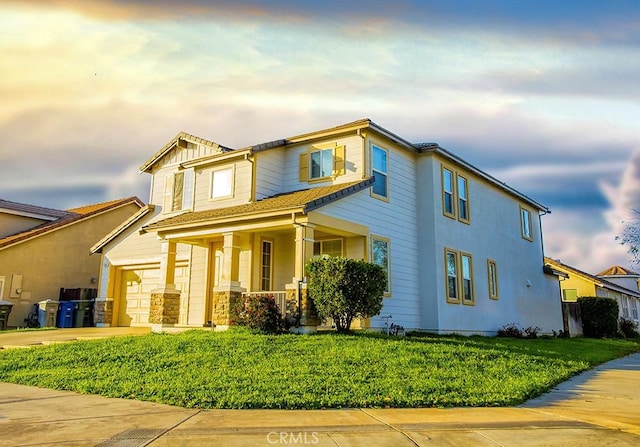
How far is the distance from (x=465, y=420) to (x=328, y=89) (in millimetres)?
5535

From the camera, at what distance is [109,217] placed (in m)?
26.7

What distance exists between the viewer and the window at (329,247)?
16125mm

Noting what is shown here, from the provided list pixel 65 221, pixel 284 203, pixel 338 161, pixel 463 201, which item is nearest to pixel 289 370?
pixel 284 203

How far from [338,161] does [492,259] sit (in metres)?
8.65

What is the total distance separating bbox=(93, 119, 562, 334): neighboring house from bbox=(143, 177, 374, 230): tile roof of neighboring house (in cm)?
6

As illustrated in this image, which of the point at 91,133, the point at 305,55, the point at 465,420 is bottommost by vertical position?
the point at 465,420

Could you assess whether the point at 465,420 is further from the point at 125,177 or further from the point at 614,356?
the point at 125,177

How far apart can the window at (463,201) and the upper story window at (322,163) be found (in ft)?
17.9

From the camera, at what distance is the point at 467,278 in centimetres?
1936

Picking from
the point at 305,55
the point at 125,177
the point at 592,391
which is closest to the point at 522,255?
the point at 592,391

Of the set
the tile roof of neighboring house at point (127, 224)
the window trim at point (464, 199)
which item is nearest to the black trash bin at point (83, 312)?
the tile roof of neighboring house at point (127, 224)

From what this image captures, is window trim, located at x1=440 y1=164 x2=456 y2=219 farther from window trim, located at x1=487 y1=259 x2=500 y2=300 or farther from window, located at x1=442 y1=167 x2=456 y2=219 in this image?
window trim, located at x1=487 y1=259 x2=500 y2=300

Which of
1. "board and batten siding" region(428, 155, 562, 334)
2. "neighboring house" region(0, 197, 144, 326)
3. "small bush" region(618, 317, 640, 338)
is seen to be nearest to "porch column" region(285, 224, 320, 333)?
"board and batten siding" region(428, 155, 562, 334)
